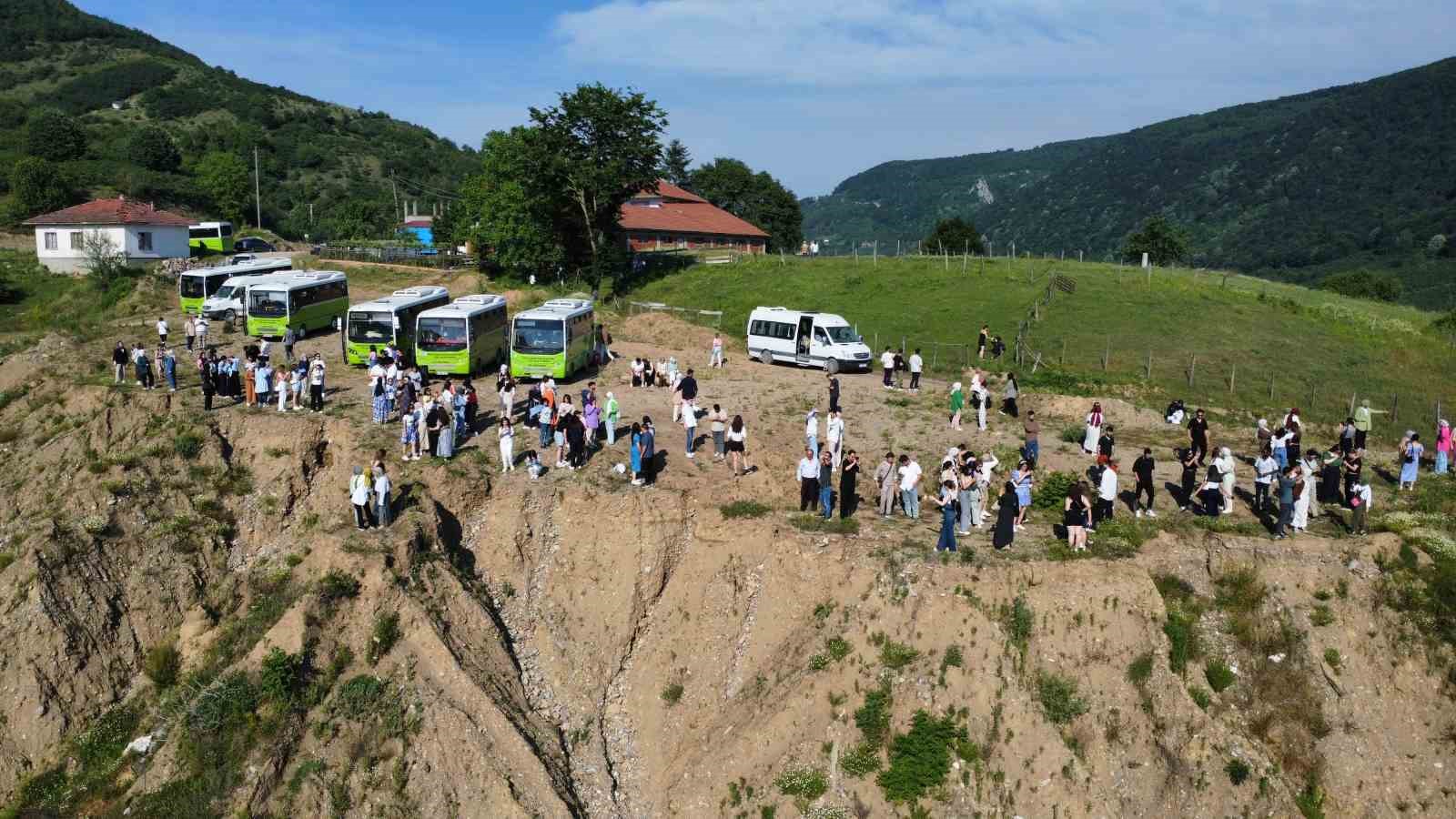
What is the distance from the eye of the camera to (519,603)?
24.4m

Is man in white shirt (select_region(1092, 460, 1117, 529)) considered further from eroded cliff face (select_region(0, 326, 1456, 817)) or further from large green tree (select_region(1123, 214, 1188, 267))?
large green tree (select_region(1123, 214, 1188, 267))

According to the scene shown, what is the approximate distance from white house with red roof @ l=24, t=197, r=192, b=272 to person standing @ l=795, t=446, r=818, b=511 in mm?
48470

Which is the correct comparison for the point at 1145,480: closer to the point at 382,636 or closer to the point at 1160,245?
the point at 382,636

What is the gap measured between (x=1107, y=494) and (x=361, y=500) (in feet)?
54.9

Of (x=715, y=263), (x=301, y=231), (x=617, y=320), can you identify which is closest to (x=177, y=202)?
(x=301, y=231)

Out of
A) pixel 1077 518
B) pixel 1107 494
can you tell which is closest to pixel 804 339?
pixel 1107 494

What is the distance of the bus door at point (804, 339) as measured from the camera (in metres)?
39.5

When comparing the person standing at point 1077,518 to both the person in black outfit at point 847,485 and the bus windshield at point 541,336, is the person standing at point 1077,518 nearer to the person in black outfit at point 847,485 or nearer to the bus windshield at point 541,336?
the person in black outfit at point 847,485

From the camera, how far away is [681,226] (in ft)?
240

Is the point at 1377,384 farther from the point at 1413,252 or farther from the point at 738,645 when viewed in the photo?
the point at 1413,252

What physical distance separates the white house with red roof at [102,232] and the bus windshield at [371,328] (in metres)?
30.3

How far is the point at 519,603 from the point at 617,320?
2493 centimetres

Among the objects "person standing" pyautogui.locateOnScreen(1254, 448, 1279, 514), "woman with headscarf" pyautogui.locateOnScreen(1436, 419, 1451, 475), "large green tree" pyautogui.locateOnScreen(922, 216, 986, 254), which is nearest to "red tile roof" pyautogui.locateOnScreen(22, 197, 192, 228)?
"large green tree" pyautogui.locateOnScreen(922, 216, 986, 254)

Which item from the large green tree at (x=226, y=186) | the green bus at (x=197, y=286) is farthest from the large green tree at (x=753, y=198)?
the green bus at (x=197, y=286)
